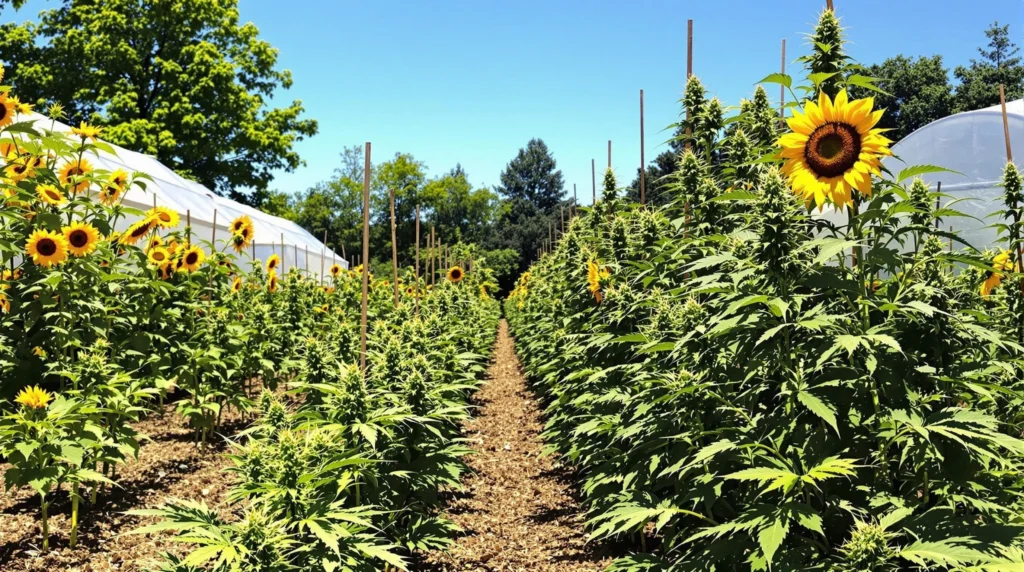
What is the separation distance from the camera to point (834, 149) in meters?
2.64

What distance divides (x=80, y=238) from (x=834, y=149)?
4850 millimetres

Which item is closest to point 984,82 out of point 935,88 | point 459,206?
point 935,88

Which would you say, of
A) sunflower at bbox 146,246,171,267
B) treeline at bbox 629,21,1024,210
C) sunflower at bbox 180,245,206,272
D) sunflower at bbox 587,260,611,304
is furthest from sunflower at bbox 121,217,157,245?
treeline at bbox 629,21,1024,210

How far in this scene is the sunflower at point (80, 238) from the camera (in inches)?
187

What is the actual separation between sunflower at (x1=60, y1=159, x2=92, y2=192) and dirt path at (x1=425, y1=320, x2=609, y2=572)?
3.64 m

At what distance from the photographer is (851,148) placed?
2625 mm

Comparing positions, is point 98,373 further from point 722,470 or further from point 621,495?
point 722,470

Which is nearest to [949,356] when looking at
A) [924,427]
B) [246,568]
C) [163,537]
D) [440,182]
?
[924,427]

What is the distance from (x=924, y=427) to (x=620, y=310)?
2.09m

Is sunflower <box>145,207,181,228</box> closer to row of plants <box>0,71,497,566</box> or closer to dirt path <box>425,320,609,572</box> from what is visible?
row of plants <box>0,71,497,566</box>

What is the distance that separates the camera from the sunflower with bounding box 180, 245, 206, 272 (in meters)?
6.60

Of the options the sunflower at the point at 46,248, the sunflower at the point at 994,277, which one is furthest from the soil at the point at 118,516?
the sunflower at the point at 994,277

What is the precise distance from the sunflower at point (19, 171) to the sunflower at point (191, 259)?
5.38ft

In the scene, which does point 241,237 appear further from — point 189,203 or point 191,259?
point 189,203
